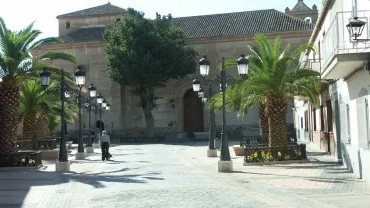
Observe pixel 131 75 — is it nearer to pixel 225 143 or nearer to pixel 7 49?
pixel 7 49

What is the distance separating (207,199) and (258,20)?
42329 millimetres

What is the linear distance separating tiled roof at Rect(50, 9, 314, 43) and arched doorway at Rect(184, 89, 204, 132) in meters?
6.58

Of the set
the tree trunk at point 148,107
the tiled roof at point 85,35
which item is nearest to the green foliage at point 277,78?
the tree trunk at point 148,107

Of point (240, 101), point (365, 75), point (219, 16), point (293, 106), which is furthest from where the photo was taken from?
point (219, 16)

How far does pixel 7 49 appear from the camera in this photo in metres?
18.2

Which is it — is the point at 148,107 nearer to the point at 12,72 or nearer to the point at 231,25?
the point at 231,25

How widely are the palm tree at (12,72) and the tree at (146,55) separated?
987 inches

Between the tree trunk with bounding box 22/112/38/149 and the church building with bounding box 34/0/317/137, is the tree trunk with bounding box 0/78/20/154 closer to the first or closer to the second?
the tree trunk with bounding box 22/112/38/149

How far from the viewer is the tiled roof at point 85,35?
52.8m

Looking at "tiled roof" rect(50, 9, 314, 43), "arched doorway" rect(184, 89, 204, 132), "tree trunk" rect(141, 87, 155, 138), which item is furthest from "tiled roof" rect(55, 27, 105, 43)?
"arched doorway" rect(184, 89, 204, 132)

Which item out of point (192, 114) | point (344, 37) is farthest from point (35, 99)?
point (192, 114)

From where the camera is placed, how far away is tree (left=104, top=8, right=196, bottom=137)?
4400cm

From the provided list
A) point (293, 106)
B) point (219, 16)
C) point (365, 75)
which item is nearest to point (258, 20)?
point (219, 16)

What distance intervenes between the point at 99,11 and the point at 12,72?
136 feet
